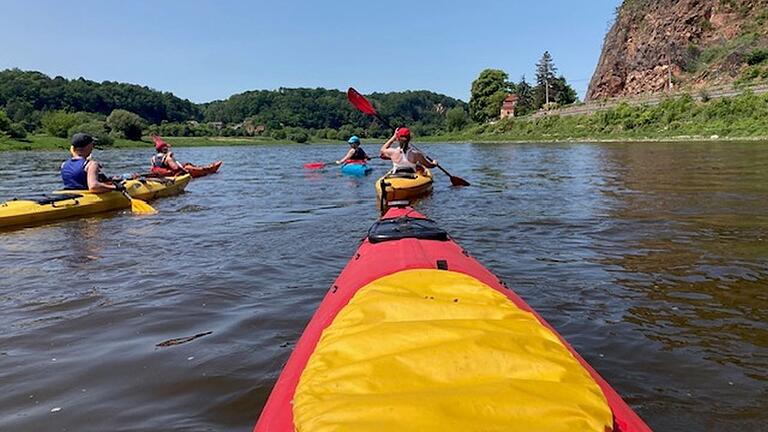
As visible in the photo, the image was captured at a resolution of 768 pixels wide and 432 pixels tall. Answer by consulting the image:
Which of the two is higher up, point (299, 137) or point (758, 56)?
point (758, 56)

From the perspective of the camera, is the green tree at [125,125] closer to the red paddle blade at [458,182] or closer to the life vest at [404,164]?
the red paddle blade at [458,182]

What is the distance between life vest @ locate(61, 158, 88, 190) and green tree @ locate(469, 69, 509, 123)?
67.3m

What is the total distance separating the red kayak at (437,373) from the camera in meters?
1.42

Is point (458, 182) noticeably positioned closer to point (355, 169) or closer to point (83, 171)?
point (355, 169)

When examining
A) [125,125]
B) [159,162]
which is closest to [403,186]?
[159,162]

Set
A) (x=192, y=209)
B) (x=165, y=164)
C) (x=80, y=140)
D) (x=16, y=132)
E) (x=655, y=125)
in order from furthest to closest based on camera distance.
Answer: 1. (x=16, y=132)
2. (x=655, y=125)
3. (x=165, y=164)
4. (x=192, y=209)
5. (x=80, y=140)

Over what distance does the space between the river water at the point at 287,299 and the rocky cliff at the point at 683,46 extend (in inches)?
1302

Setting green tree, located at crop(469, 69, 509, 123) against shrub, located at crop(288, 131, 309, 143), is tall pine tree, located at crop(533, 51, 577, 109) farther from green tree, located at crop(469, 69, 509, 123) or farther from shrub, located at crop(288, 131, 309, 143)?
shrub, located at crop(288, 131, 309, 143)

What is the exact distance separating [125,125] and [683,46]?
53.5 metres

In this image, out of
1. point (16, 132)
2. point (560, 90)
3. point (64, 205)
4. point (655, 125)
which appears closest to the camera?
point (64, 205)

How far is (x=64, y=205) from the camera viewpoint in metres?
8.22

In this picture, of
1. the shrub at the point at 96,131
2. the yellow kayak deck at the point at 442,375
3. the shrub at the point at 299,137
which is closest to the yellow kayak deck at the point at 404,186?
the yellow kayak deck at the point at 442,375

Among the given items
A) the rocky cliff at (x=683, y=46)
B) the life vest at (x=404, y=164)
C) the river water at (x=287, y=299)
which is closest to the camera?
the river water at (x=287, y=299)

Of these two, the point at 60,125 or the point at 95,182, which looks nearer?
the point at 95,182
